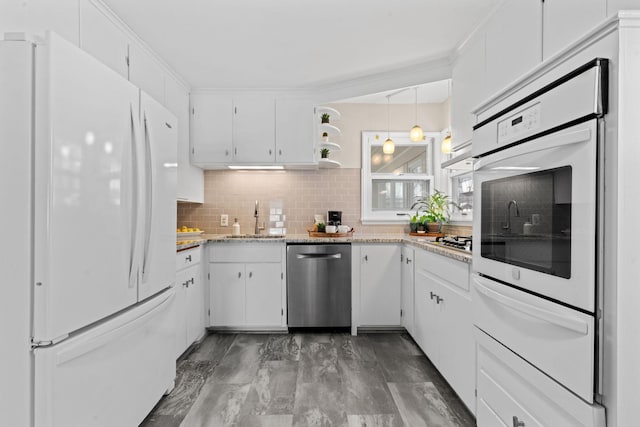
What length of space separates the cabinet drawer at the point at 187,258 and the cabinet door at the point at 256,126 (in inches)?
42.6

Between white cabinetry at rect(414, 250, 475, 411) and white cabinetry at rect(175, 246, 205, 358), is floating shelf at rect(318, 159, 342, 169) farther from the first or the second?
white cabinetry at rect(175, 246, 205, 358)

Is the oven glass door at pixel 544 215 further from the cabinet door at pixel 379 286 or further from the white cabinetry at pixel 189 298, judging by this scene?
the white cabinetry at pixel 189 298

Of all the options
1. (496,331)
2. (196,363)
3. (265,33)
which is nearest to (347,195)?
(265,33)

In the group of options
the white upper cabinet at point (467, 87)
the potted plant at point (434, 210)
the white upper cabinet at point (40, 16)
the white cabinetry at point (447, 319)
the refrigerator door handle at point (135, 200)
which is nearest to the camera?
the white upper cabinet at point (40, 16)

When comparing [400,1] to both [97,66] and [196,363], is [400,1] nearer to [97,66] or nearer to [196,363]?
[97,66]

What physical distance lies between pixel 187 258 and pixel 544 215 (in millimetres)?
2422

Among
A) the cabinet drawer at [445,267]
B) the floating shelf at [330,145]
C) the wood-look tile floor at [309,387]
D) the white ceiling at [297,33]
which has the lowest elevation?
the wood-look tile floor at [309,387]

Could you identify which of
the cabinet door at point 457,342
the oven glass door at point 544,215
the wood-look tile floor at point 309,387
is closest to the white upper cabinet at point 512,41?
the oven glass door at point 544,215

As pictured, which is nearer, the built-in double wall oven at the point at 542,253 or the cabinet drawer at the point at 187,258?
the built-in double wall oven at the point at 542,253

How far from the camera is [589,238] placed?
0.90 metres

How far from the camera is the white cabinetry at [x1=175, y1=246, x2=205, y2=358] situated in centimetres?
253

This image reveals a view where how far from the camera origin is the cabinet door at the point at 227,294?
320 centimetres

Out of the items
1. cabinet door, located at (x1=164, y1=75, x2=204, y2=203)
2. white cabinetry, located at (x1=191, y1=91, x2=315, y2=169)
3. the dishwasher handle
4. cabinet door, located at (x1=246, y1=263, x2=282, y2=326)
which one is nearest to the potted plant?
the dishwasher handle

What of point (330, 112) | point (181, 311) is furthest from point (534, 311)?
point (330, 112)
